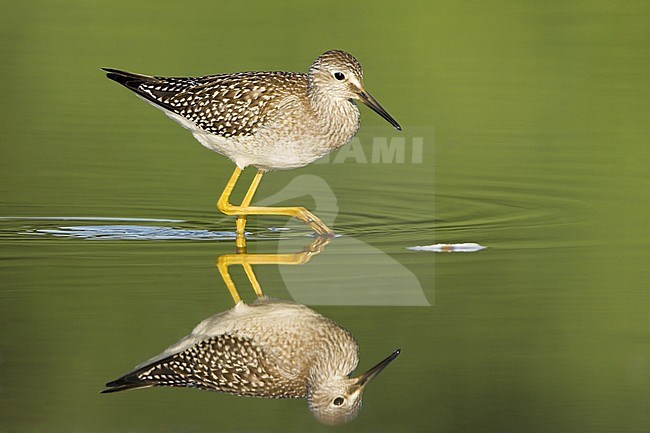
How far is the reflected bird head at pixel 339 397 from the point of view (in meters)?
7.35

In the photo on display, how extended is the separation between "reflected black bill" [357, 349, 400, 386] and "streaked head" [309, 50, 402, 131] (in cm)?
404

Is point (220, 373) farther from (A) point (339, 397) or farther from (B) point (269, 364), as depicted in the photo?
(A) point (339, 397)

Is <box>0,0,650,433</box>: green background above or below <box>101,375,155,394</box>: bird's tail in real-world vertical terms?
above

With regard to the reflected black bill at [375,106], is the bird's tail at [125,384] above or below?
below

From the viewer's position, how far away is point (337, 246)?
1087 centimetres

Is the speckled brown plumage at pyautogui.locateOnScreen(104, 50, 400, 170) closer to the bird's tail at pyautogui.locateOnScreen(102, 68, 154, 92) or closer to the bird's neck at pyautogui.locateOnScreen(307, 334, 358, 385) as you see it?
the bird's tail at pyautogui.locateOnScreen(102, 68, 154, 92)

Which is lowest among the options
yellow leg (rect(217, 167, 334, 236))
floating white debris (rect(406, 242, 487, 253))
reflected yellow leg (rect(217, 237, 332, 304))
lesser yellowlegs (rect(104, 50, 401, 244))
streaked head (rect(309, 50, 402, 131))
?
reflected yellow leg (rect(217, 237, 332, 304))

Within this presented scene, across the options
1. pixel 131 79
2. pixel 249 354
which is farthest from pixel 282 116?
pixel 249 354

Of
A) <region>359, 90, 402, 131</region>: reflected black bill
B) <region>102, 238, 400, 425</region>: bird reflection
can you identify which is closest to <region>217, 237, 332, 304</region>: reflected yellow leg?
<region>102, 238, 400, 425</region>: bird reflection

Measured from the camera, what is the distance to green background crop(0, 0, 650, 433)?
24.6 ft

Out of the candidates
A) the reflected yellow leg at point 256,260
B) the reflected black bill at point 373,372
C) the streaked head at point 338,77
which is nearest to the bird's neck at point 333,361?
the reflected black bill at point 373,372

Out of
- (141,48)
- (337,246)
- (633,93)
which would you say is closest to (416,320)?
(337,246)

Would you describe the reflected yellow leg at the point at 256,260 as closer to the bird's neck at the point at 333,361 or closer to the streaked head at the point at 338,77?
the streaked head at the point at 338,77

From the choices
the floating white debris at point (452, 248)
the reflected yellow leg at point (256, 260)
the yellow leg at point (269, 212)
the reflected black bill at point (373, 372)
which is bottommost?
the reflected black bill at point (373, 372)
